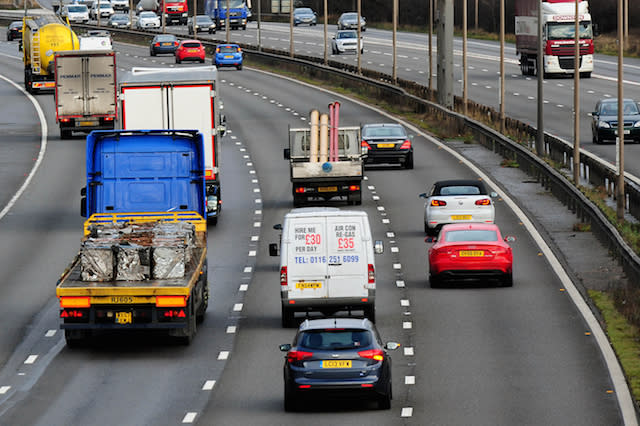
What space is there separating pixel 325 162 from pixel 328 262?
55.6ft

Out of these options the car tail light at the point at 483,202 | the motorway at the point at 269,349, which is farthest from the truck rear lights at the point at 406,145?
the car tail light at the point at 483,202

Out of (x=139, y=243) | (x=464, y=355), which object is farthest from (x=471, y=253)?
(x=139, y=243)

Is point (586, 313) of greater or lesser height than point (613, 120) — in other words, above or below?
below

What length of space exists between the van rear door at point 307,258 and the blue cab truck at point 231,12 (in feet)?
356

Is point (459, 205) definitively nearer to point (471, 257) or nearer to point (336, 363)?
point (471, 257)

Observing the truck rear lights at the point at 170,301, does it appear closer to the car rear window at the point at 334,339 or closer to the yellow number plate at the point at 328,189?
the car rear window at the point at 334,339

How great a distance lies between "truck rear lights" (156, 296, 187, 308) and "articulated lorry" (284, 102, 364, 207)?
18671 millimetres

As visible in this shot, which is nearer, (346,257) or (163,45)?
(346,257)

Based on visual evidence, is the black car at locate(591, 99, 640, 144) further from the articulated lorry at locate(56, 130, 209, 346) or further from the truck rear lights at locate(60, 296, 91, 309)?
the truck rear lights at locate(60, 296, 91, 309)

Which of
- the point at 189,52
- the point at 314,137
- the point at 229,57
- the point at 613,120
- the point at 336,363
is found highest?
the point at 189,52

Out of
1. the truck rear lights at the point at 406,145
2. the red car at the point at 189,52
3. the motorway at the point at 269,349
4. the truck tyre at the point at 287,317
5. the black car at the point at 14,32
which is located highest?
the black car at the point at 14,32

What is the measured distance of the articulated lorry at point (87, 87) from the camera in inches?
2440

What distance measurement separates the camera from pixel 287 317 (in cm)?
2964

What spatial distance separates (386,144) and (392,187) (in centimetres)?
353
